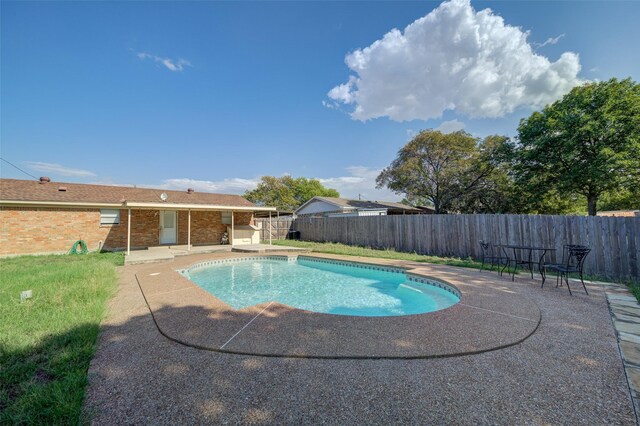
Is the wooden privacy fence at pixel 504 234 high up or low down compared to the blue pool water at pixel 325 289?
up

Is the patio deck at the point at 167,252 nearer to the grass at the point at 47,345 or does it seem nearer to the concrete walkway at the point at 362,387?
the grass at the point at 47,345

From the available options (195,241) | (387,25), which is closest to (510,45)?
(387,25)

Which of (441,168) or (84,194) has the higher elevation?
(441,168)

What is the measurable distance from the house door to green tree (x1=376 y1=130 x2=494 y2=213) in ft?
64.0

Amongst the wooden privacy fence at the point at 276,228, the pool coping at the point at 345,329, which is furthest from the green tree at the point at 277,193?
the pool coping at the point at 345,329

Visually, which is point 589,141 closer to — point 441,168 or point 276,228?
point 441,168

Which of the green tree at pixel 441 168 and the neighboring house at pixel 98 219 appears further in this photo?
the green tree at pixel 441 168

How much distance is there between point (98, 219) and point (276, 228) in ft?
33.2

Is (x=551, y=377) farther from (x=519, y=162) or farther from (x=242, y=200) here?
(x=519, y=162)

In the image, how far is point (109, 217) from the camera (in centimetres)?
1238

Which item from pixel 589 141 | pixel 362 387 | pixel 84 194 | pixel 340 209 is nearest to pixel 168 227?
pixel 84 194

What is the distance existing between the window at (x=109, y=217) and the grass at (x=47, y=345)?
739 centimetres

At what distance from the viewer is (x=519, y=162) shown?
1705 cm

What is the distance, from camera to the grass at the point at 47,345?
2016 mm
